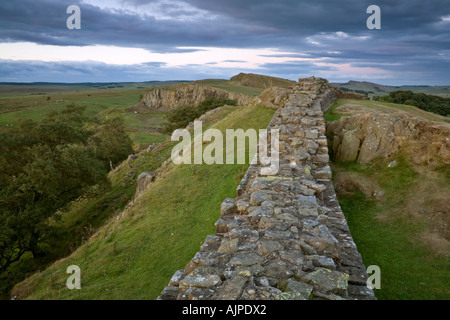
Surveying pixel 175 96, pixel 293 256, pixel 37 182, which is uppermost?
pixel 175 96

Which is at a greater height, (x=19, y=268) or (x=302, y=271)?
(x=302, y=271)

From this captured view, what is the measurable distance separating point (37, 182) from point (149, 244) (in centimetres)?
1255

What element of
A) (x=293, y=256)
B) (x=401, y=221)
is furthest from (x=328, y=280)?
(x=401, y=221)

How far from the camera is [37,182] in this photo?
20984 millimetres

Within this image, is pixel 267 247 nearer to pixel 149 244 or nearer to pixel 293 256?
pixel 293 256

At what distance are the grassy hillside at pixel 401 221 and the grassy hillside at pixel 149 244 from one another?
6.09 metres

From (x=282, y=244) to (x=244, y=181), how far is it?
4.90 metres

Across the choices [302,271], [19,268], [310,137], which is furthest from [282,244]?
[19,268]

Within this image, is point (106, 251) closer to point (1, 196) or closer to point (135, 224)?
point (135, 224)

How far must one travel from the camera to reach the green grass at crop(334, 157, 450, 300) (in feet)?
28.9

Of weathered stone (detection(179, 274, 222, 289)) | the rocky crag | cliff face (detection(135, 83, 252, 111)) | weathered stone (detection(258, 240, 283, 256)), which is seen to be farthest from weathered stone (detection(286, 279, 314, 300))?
cliff face (detection(135, 83, 252, 111))

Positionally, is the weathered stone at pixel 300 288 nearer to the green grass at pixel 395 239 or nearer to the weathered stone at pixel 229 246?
the weathered stone at pixel 229 246

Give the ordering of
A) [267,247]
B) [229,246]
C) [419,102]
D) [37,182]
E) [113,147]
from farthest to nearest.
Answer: [419,102] → [113,147] → [37,182] → [229,246] → [267,247]

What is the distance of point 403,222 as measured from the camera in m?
11.7
